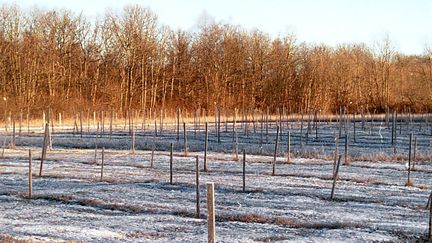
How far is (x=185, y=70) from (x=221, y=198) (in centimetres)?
4250

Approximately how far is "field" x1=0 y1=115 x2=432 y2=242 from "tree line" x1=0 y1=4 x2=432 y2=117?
20.6 meters

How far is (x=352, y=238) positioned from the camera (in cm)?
916

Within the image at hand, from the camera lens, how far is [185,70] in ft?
181

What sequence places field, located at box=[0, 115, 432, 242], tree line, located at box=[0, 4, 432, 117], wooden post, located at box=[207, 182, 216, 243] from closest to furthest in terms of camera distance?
wooden post, located at box=[207, 182, 216, 243] → field, located at box=[0, 115, 432, 242] → tree line, located at box=[0, 4, 432, 117]

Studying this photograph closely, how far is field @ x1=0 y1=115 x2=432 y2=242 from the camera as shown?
9.48 m

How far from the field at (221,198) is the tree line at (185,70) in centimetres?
2058

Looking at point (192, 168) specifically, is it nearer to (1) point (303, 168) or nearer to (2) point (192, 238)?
(1) point (303, 168)

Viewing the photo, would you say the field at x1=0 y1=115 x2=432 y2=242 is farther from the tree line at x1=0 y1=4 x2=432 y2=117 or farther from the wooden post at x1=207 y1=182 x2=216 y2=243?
the tree line at x1=0 y1=4 x2=432 y2=117

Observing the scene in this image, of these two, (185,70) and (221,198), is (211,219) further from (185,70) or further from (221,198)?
(185,70)

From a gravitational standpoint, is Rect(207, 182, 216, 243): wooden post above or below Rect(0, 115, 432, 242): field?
above

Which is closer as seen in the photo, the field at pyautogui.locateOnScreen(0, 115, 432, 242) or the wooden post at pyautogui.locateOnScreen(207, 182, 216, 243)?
the wooden post at pyautogui.locateOnScreen(207, 182, 216, 243)

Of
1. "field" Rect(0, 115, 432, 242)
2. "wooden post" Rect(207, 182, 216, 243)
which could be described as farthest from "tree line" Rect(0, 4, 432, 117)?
"wooden post" Rect(207, 182, 216, 243)

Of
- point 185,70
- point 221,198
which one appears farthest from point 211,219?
point 185,70

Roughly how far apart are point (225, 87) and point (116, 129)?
62.7 feet
